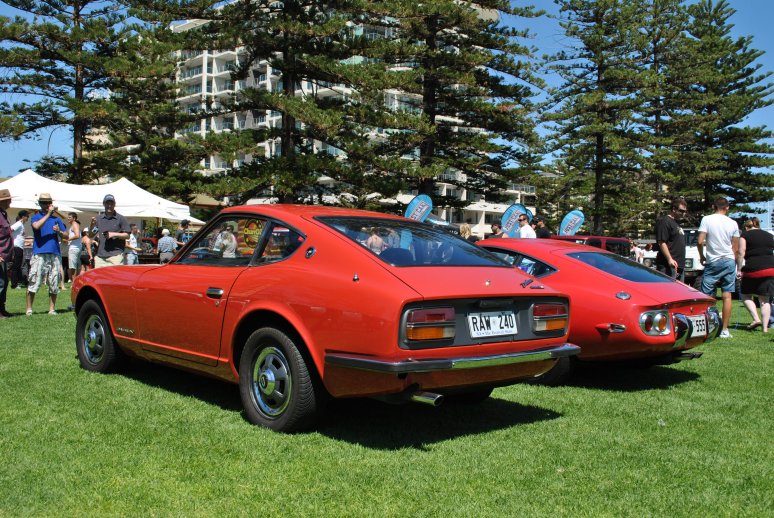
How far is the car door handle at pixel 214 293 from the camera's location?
4.72 m

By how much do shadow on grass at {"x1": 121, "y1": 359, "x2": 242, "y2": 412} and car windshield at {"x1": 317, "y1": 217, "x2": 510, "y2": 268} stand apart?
1.56 m

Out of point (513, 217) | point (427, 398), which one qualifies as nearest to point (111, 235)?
point (427, 398)

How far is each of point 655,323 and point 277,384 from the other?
10.5ft

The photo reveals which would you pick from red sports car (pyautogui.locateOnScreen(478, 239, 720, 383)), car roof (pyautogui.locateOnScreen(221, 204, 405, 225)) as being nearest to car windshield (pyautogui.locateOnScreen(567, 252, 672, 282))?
red sports car (pyautogui.locateOnScreen(478, 239, 720, 383))

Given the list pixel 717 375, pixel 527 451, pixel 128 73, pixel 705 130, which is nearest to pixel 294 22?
pixel 128 73

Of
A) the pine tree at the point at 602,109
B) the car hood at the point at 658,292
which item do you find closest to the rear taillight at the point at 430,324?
the car hood at the point at 658,292

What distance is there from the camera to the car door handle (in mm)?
4723

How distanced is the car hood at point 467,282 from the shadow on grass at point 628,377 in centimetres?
214

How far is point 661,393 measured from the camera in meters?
6.00

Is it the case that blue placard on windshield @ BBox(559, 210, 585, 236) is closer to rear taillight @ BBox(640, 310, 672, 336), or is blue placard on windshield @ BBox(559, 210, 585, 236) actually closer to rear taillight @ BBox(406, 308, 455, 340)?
rear taillight @ BBox(640, 310, 672, 336)

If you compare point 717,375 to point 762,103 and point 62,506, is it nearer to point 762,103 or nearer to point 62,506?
point 62,506

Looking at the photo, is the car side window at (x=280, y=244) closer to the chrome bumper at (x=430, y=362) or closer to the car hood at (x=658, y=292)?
the chrome bumper at (x=430, y=362)

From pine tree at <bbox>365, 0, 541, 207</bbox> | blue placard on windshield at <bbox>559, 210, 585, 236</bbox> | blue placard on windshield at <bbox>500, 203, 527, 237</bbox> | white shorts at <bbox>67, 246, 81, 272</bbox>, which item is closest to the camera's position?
white shorts at <bbox>67, 246, 81, 272</bbox>

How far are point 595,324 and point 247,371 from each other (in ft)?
9.80
